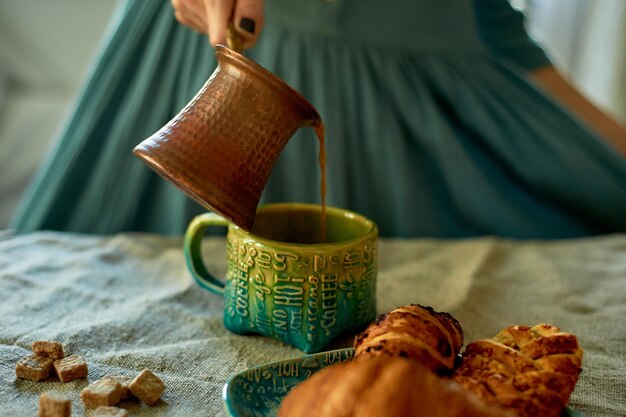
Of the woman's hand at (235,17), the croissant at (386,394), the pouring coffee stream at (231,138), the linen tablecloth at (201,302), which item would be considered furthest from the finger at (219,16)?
the croissant at (386,394)

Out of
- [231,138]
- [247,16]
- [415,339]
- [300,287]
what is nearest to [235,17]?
[247,16]

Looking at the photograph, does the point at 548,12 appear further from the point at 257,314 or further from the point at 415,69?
the point at 257,314

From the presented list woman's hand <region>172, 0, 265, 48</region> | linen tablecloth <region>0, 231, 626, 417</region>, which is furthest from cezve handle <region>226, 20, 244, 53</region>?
linen tablecloth <region>0, 231, 626, 417</region>

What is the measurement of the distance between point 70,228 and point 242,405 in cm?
62

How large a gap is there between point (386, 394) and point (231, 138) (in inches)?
10.2

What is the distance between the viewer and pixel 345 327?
2.20 feet

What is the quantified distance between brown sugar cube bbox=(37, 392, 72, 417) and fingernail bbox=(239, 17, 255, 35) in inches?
15.7

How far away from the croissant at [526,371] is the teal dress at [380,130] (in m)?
0.55

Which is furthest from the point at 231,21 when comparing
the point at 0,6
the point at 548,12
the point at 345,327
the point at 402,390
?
the point at 0,6

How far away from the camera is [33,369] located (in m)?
0.59

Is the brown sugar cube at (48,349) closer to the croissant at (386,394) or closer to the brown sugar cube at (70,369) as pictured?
the brown sugar cube at (70,369)

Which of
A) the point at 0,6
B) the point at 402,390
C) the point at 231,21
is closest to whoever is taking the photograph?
the point at 402,390

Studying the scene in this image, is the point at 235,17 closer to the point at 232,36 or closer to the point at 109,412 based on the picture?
the point at 232,36

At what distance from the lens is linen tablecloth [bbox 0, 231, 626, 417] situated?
2.02 ft
